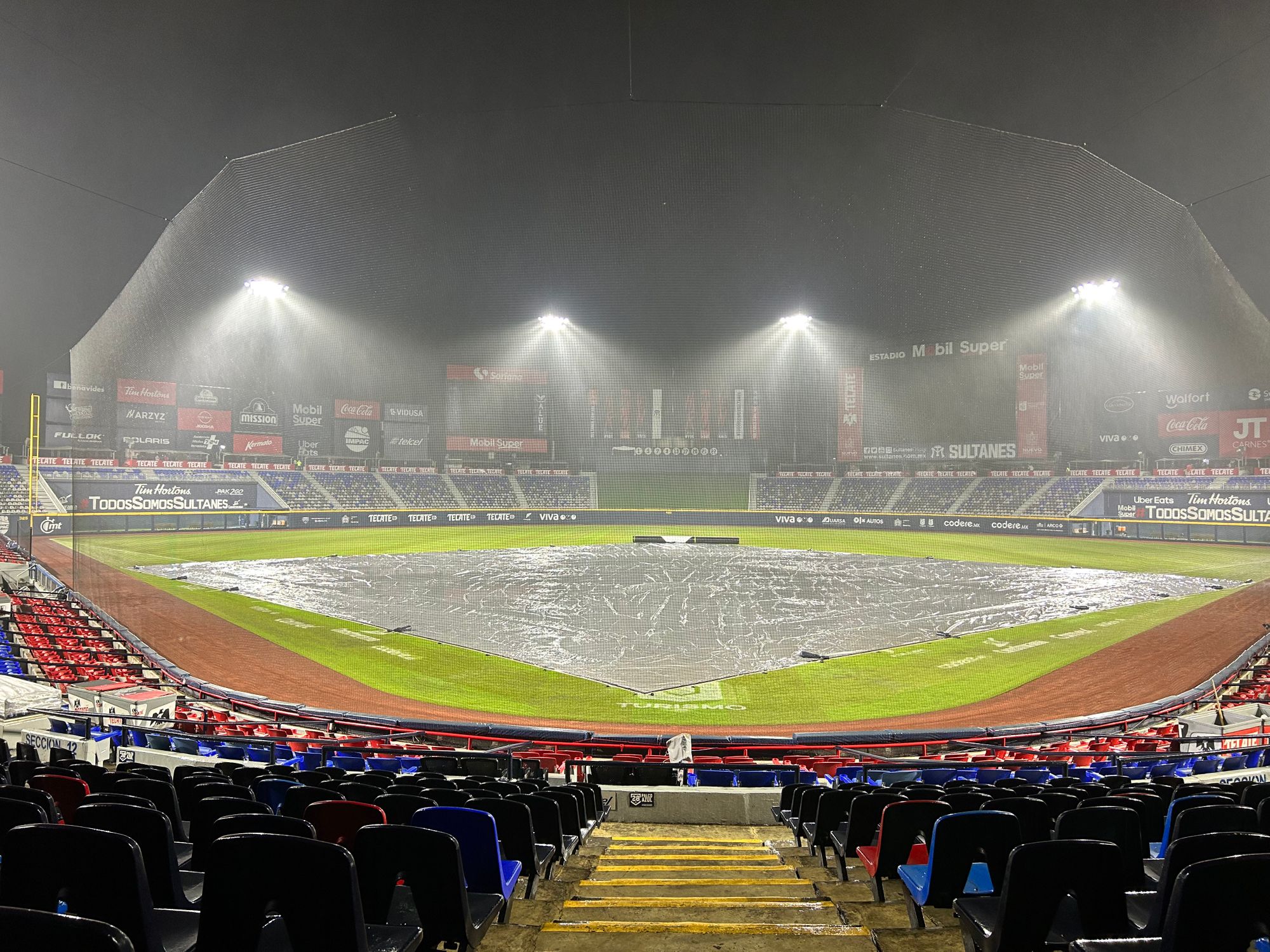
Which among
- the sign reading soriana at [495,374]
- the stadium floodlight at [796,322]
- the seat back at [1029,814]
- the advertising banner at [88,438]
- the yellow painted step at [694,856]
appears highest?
the stadium floodlight at [796,322]

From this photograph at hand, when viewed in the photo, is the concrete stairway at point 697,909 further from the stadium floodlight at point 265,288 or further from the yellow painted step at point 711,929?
the stadium floodlight at point 265,288

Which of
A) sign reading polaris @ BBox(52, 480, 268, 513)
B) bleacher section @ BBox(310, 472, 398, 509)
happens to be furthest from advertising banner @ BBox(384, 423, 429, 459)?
sign reading polaris @ BBox(52, 480, 268, 513)

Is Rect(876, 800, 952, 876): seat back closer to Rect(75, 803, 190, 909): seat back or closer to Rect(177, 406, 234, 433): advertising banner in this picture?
Rect(75, 803, 190, 909): seat back

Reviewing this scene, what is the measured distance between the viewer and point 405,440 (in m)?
33.8

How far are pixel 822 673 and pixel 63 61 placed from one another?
14.5m

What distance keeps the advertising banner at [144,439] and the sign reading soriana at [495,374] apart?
36.0 feet

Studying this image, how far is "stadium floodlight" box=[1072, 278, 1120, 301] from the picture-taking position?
91.5 ft

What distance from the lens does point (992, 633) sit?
54.1 feet

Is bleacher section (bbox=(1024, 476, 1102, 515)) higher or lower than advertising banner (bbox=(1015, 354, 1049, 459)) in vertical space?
lower

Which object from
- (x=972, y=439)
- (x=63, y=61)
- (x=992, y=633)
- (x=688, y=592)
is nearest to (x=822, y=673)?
(x=992, y=633)

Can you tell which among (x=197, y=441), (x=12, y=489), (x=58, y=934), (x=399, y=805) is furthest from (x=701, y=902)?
(x=12, y=489)

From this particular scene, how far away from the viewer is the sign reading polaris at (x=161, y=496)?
27094 millimetres

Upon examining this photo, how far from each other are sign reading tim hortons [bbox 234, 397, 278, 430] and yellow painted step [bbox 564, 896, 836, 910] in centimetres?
2905

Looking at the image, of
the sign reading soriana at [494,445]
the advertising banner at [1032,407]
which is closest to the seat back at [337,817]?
the sign reading soriana at [494,445]
